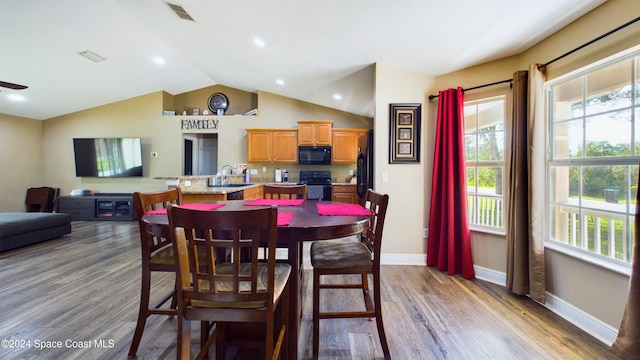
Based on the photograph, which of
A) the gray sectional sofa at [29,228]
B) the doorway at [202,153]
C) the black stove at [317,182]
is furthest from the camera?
the doorway at [202,153]

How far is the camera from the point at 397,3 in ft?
6.25

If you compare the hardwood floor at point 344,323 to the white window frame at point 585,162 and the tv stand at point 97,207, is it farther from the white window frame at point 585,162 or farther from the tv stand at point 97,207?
the tv stand at point 97,207

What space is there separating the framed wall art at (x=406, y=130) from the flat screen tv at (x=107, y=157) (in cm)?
574

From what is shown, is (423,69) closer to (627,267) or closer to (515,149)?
(515,149)

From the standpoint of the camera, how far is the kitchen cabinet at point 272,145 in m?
5.40

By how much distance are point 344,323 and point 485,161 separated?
2.22 metres

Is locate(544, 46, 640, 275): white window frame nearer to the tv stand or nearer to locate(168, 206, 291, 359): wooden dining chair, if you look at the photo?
locate(168, 206, 291, 359): wooden dining chair

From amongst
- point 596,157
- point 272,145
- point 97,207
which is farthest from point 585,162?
point 97,207

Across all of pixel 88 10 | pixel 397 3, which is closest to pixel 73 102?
pixel 88 10

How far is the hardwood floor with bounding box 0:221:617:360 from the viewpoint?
1.50m

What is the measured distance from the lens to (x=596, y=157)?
1786 millimetres

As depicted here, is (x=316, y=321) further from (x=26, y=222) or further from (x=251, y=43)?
(x=26, y=222)

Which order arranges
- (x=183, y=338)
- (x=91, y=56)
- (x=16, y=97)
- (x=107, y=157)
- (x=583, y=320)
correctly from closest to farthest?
(x=183, y=338), (x=583, y=320), (x=91, y=56), (x=16, y=97), (x=107, y=157)

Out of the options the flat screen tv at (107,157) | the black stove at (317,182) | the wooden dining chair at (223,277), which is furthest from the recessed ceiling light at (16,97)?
the wooden dining chair at (223,277)
